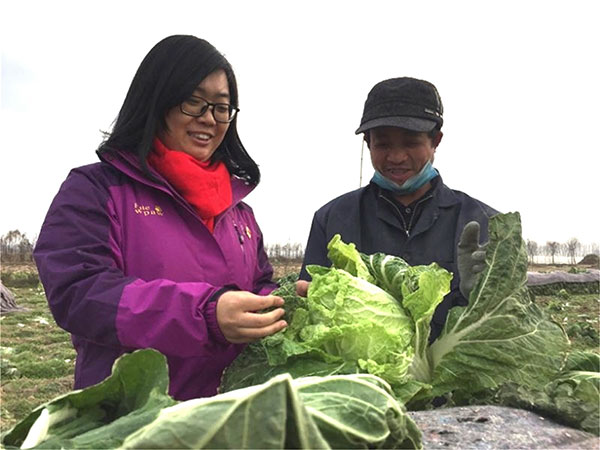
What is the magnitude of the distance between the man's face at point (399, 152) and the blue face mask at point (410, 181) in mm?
26

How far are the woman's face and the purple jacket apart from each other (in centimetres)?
26

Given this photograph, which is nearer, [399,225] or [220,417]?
[220,417]

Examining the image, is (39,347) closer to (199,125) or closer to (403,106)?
(199,125)

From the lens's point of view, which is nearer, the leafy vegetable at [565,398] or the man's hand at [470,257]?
the leafy vegetable at [565,398]

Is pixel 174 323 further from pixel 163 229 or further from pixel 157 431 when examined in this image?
pixel 157 431

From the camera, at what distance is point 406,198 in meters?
4.05

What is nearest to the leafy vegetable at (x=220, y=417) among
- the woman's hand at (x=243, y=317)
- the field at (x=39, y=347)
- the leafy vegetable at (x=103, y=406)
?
the leafy vegetable at (x=103, y=406)

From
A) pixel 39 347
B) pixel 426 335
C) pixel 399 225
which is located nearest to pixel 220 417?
pixel 426 335

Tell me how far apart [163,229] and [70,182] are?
482 mm

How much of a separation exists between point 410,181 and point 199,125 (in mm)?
1467

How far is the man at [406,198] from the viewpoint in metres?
3.76

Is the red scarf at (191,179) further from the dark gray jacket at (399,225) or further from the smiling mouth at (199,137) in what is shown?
the dark gray jacket at (399,225)

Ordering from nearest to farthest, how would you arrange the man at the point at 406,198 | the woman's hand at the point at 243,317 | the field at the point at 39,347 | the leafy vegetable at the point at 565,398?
the leafy vegetable at the point at 565,398
the woman's hand at the point at 243,317
the man at the point at 406,198
the field at the point at 39,347

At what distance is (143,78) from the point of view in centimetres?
314
